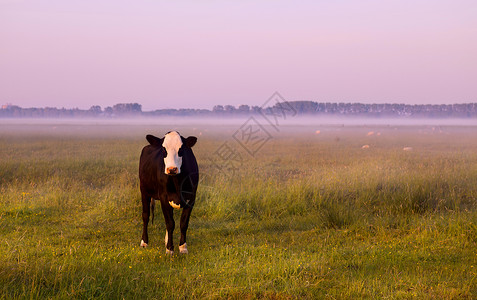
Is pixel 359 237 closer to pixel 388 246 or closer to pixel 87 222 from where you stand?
pixel 388 246

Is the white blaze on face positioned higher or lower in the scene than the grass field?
higher

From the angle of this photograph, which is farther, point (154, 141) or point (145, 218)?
point (145, 218)

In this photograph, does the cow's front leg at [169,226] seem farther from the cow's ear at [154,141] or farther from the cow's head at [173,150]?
the cow's ear at [154,141]

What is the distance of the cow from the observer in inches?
271

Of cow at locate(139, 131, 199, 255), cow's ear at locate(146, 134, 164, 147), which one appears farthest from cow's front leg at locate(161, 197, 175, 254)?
cow's ear at locate(146, 134, 164, 147)

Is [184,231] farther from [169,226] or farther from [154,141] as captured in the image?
[154,141]

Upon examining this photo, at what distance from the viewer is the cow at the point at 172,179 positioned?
271 inches

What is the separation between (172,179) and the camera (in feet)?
23.5

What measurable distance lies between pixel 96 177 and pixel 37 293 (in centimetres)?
1195

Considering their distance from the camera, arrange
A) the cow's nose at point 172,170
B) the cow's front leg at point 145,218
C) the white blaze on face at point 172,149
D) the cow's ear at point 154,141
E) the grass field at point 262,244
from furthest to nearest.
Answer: the cow's front leg at point 145,218 → the cow's ear at point 154,141 → the white blaze on face at point 172,149 → the cow's nose at point 172,170 → the grass field at point 262,244

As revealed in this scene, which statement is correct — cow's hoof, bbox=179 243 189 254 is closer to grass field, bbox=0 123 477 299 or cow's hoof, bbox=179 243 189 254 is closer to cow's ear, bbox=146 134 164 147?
grass field, bbox=0 123 477 299

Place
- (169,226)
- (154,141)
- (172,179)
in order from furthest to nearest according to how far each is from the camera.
Answer: (154,141) → (172,179) → (169,226)

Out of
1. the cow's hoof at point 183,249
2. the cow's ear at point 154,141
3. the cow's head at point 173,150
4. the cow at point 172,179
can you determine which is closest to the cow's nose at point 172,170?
the cow at point 172,179

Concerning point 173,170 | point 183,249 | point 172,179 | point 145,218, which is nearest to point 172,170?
point 173,170
